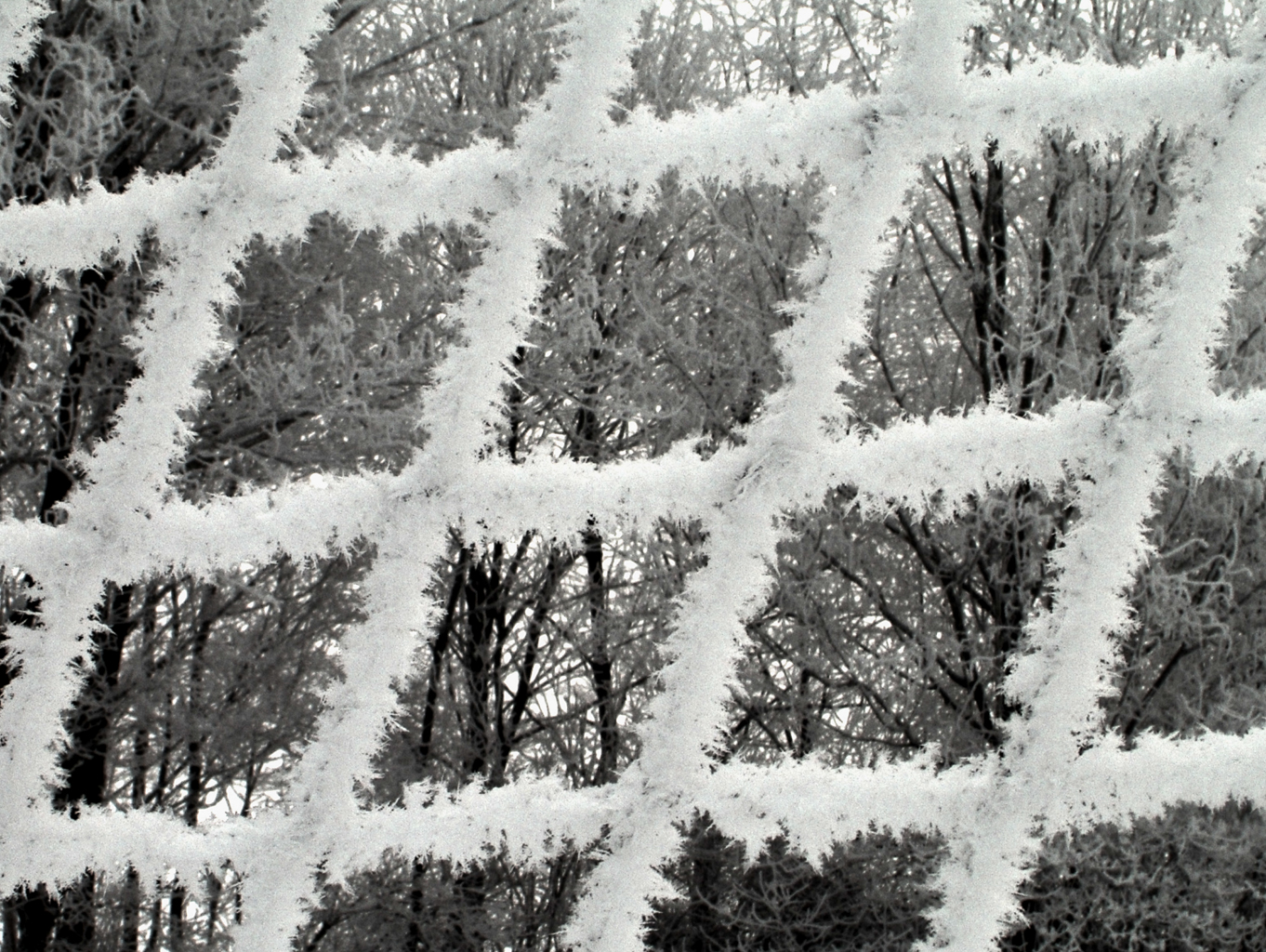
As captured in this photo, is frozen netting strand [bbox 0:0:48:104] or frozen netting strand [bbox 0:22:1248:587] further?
frozen netting strand [bbox 0:0:48:104]

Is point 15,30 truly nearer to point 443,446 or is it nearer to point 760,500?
point 443,446

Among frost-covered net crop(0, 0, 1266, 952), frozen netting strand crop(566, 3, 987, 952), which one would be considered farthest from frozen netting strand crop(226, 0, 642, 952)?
frozen netting strand crop(566, 3, 987, 952)

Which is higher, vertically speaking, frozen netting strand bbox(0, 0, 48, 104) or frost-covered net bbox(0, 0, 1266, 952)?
frozen netting strand bbox(0, 0, 48, 104)

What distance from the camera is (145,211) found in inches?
37.1

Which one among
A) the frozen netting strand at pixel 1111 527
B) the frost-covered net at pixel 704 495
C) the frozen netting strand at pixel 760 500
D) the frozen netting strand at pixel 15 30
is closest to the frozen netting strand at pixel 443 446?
the frost-covered net at pixel 704 495

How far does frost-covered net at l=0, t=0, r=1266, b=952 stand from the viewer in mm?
791

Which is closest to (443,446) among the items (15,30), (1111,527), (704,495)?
(704,495)

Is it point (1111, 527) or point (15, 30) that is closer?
point (1111, 527)

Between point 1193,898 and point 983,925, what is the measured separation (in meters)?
2.98

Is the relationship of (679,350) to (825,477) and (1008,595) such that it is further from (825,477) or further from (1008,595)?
(825,477)

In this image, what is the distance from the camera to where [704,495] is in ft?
2.72

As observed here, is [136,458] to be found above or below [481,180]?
below

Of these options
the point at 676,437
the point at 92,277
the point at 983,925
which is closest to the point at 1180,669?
the point at 676,437

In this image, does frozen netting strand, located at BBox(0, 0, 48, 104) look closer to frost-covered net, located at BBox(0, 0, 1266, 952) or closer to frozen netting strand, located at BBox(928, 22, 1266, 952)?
frost-covered net, located at BBox(0, 0, 1266, 952)
